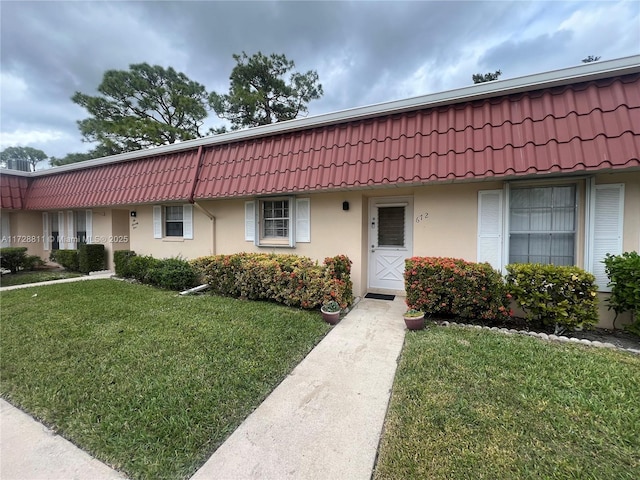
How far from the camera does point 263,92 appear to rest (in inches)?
680

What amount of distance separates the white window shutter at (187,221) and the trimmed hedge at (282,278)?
2.11m

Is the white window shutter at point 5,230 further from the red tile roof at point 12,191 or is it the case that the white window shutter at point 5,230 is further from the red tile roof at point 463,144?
the red tile roof at point 463,144

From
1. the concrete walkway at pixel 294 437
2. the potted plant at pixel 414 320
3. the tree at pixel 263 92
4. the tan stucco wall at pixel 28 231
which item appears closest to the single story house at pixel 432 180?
the potted plant at pixel 414 320

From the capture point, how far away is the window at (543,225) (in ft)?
14.0

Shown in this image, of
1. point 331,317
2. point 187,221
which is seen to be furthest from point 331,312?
point 187,221

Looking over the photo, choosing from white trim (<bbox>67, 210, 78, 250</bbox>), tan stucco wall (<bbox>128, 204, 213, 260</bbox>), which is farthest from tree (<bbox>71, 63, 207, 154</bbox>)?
tan stucco wall (<bbox>128, 204, 213, 260</bbox>)

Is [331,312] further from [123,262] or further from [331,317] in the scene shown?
[123,262]

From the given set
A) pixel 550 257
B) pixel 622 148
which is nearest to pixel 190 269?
pixel 550 257

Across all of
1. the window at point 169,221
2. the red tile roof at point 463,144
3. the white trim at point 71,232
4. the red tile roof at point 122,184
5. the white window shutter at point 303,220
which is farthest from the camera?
the white trim at point 71,232

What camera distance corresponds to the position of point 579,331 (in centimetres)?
403

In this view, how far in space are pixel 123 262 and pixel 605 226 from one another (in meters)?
11.9

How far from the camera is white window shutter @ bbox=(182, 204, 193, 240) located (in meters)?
7.96

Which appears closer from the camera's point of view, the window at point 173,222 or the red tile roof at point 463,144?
the red tile roof at point 463,144

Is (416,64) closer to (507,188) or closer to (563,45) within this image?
(563,45)
